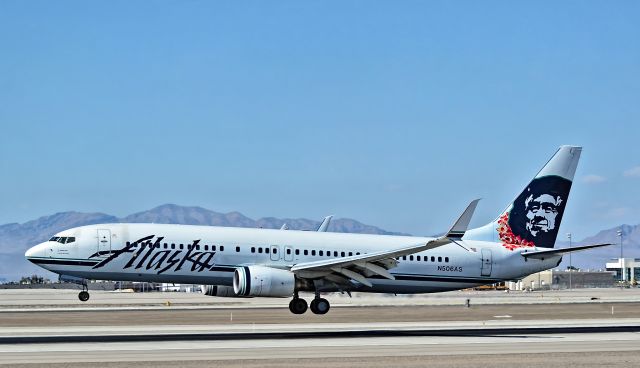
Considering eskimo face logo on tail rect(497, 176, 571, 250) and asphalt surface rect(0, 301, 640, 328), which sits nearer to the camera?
asphalt surface rect(0, 301, 640, 328)

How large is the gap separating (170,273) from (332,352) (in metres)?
18.5

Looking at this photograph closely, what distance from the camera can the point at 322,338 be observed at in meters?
41.8

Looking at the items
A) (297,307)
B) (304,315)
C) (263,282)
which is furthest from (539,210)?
(263,282)

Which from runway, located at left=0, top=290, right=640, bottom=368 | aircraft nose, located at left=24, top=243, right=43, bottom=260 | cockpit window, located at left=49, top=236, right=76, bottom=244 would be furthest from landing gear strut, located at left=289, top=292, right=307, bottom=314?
aircraft nose, located at left=24, top=243, right=43, bottom=260

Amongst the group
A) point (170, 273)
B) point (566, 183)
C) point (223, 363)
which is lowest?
point (223, 363)

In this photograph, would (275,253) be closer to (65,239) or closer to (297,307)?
(297,307)

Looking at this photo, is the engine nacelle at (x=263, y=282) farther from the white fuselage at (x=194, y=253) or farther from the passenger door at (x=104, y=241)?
the passenger door at (x=104, y=241)

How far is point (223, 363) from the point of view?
31094 mm

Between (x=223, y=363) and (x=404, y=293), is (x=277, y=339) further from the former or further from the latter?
(x=404, y=293)

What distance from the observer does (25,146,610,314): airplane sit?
51344 mm

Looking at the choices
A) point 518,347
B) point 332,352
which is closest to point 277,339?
point 332,352

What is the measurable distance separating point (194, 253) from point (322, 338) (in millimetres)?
12067

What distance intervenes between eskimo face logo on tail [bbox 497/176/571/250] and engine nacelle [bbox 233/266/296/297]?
14803 mm

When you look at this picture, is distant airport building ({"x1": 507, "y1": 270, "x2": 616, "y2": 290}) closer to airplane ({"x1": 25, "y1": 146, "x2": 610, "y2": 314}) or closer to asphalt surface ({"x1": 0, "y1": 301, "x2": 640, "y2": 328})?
asphalt surface ({"x1": 0, "y1": 301, "x2": 640, "y2": 328})
